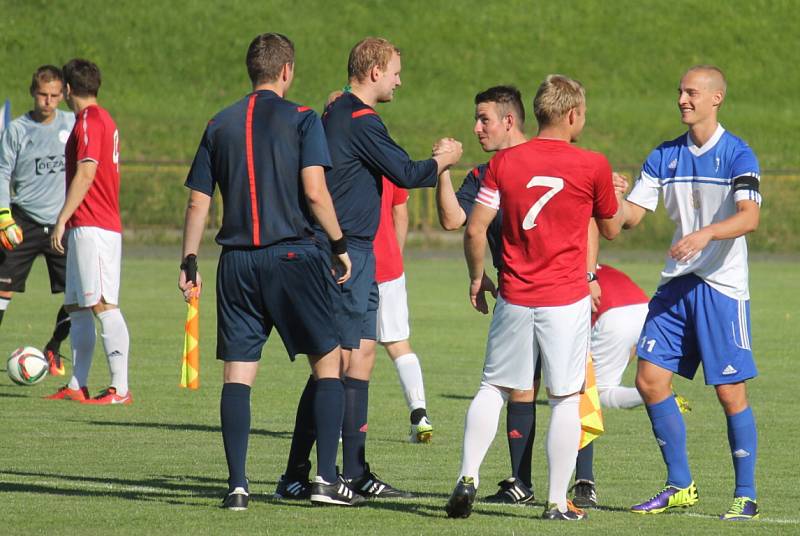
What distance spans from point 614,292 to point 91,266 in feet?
12.8

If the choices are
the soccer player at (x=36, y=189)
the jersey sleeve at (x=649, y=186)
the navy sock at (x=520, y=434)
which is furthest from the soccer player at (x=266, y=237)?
the soccer player at (x=36, y=189)

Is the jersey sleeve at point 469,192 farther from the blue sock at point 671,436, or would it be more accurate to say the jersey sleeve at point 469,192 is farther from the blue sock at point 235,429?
the blue sock at point 235,429

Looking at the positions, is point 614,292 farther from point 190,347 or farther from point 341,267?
point 341,267

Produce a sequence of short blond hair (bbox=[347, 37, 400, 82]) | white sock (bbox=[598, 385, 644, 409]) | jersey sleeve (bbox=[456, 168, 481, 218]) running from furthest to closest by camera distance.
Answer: white sock (bbox=[598, 385, 644, 409]) < jersey sleeve (bbox=[456, 168, 481, 218]) < short blond hair (bbox=[347, 37, 400, 82])

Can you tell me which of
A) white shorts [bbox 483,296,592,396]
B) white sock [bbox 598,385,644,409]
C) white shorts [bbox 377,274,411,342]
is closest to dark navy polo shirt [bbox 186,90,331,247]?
white shorts [bbox 483,296,592,396]

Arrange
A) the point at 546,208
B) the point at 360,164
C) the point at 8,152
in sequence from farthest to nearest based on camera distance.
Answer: the point at 8,152 → the point at 360,164 → the point at 546,208

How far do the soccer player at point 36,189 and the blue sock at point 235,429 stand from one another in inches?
253

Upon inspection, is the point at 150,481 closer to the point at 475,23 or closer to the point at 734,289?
the point at 734,289

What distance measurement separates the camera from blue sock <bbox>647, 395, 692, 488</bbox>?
7.58m

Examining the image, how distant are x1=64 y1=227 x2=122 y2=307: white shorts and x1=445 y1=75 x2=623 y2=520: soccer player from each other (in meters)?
4.96

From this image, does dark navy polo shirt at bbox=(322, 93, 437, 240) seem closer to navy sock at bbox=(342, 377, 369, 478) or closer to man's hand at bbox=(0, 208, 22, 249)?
navy sock at bbox=(342, 377, 369, 478)

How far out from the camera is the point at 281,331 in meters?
7.34

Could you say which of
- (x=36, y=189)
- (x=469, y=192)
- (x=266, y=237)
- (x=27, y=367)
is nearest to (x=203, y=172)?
(x=266, y=237)

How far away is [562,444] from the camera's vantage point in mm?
7059
